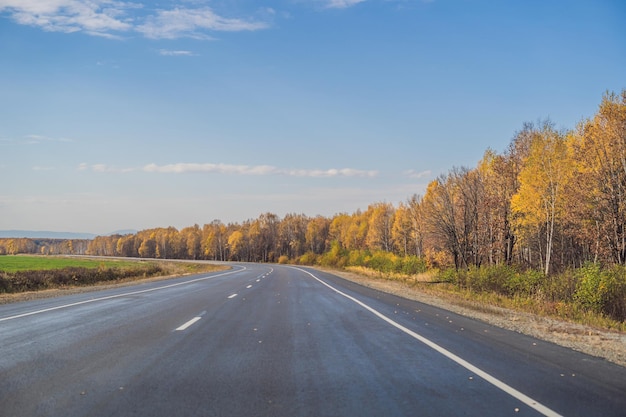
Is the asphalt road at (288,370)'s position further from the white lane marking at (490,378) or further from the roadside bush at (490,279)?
the roadside bush at (490,279)

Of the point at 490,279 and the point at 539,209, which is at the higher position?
the point at 539,209

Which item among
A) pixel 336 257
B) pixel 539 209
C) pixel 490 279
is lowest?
pixel 336 257

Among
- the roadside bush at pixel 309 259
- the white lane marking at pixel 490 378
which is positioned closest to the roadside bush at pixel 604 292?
the white lane marking at pixel 490 378

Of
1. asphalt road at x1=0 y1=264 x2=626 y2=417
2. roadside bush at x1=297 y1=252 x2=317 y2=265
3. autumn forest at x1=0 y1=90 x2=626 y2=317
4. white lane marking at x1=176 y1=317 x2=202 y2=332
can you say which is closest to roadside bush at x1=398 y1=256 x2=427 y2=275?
autumn forest at x1=0 y1=90 x2=626 y2=317

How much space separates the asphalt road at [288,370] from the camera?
4621mm

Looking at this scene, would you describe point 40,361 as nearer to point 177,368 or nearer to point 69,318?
point 177,368

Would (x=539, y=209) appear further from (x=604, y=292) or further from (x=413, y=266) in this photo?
(x=604, y=292)

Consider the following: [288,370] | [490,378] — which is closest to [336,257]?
[288,370]

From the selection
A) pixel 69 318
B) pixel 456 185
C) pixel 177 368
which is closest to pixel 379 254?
pixel 456 185

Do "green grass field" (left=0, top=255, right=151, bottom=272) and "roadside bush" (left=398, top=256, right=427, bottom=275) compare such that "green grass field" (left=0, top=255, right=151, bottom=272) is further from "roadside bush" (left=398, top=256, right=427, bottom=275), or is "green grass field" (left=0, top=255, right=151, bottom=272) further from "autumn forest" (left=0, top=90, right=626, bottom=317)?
"autumn forest" (left=0, top=90, right=626, bottom=317)

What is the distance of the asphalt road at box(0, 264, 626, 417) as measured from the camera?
462cm

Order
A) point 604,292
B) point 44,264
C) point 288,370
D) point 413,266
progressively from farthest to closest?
point 44,264
point 413,266
point 604,292
point 288,370

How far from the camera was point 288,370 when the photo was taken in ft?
20.1

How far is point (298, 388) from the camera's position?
5277 millimetres
